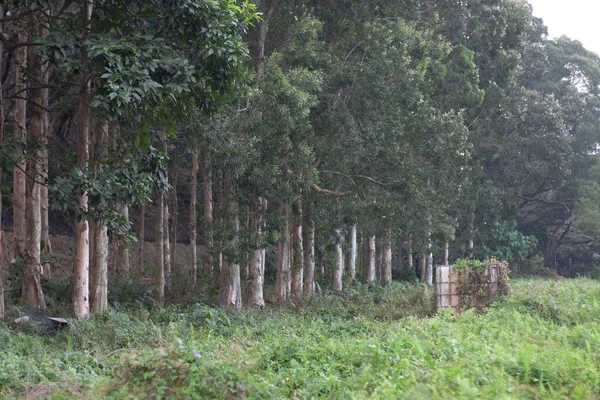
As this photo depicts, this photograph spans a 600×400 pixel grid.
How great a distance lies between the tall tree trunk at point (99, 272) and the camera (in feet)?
55.4

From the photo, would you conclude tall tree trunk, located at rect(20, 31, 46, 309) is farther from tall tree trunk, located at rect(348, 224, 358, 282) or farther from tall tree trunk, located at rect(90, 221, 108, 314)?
tall tree trunk, located at rect(348, 224, 358, 282)

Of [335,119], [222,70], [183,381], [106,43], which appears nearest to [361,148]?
[335,119]

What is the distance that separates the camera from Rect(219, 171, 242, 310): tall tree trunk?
20.9 m

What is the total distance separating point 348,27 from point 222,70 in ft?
43.0

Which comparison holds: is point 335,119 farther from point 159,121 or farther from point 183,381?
point 183,381

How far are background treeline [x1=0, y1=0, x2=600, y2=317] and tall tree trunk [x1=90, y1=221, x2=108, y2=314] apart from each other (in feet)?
0.17

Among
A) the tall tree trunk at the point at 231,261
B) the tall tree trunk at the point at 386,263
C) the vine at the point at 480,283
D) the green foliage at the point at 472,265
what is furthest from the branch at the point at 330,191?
the tall tree trunk at the point at 386,263

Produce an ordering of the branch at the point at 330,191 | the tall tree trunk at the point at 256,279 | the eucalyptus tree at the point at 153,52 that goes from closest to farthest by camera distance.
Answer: the eucalyptus tree at the point at 153,52
the tall tree trunk at the point at 256,279
the branch at the point at 330,191

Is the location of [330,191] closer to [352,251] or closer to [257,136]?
[257,136]

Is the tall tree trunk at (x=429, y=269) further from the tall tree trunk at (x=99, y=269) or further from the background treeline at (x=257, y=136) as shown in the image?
the tall tree trunk at (x=99, y=269)

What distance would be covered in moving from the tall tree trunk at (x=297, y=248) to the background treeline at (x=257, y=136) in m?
0.07

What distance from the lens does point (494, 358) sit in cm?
860

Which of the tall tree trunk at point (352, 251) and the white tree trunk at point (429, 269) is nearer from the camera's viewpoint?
the tall tree trunk at point (352, 251)

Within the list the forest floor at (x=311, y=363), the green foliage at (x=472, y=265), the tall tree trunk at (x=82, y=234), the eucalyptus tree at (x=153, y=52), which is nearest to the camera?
the forest floor at (x=311, y=363)
